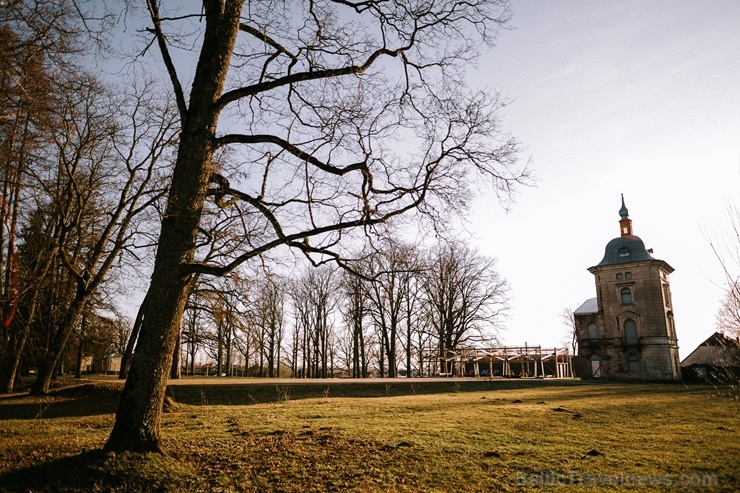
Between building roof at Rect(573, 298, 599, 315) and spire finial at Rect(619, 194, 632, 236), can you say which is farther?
spire finial at Rect(619, 194, 632, 236)

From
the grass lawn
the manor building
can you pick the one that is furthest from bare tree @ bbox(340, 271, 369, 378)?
the grass lawn

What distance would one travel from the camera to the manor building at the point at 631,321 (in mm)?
42875

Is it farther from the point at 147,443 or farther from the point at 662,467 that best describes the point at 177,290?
the point at 662,467

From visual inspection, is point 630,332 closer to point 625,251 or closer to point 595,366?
point 595,366

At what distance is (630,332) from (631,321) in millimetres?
1049

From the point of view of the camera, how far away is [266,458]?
745 cm

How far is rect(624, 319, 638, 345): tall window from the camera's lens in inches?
1719

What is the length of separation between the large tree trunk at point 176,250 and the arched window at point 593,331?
4584 centimetres

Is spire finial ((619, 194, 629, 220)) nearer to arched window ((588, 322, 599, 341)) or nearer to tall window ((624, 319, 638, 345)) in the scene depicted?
tall window ((624, 319, 638, 345))

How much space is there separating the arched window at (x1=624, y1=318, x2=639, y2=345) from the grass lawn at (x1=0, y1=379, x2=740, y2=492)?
3156cm

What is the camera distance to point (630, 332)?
4391 centimetres

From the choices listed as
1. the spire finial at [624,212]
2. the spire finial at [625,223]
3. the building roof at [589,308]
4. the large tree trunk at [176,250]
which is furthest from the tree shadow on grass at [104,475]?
the spire finial at [624,212]

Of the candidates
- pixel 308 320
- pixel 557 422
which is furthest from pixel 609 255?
pixel 557 422

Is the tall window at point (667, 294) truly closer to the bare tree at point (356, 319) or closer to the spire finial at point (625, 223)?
the spire finial at point (625, 223)
